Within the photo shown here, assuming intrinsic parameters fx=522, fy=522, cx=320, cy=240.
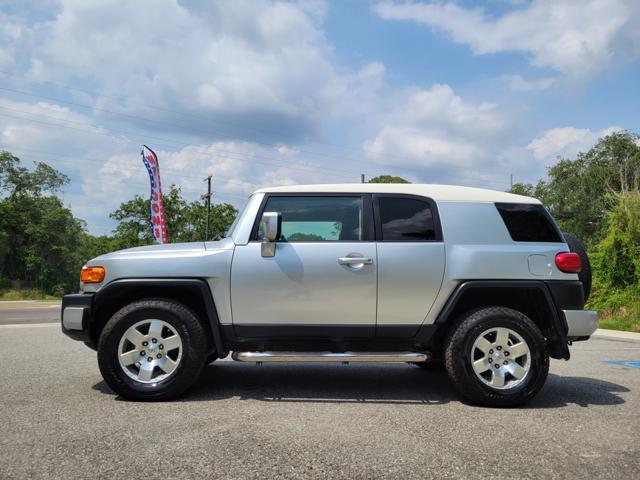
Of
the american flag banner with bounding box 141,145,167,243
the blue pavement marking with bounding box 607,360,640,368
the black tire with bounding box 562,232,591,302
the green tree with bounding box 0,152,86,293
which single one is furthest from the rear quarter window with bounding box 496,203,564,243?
the green tree with bounding box 0,152,86,293

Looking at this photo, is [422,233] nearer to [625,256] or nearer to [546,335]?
[546,335]

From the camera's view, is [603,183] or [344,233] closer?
[344,233]

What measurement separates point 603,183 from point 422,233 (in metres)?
50.1

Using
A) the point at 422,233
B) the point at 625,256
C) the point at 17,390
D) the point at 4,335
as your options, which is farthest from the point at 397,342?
the point at 625,256

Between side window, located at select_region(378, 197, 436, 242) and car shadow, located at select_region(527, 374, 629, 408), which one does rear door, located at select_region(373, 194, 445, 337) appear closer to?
side window, located at select_region(378, 197, 436, 242)

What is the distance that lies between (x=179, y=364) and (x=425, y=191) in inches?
105

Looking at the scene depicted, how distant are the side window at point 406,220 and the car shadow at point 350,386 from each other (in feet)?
4.73

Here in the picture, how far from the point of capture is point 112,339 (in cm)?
438

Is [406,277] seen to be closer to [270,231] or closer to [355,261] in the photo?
[355,261]

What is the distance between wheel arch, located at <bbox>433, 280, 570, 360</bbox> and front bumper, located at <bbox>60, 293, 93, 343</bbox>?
2995 mm

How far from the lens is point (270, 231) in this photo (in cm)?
430

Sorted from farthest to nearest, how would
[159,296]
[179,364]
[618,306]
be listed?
[618,306] → [159,296] → [179,364]

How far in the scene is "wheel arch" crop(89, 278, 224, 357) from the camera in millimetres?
4488

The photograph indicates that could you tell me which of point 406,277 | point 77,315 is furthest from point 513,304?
point 77,315
